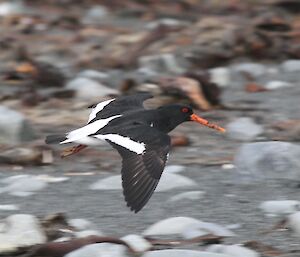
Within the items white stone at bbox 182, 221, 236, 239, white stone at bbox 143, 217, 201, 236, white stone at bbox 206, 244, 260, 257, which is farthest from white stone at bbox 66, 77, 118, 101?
white stone at bbox 206, 244, 260, 257

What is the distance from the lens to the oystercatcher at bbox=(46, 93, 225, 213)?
467 cm

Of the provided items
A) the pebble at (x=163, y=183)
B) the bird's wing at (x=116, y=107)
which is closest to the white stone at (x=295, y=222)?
the pebble at (x=163, y=183)

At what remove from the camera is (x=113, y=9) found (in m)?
12.3

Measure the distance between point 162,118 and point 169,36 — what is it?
462 cm

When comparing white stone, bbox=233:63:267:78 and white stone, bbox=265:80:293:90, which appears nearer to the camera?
white stone, bbox=265:80:293:90

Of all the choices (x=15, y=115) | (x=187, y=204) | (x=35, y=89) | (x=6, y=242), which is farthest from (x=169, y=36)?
(x=6, y=242)

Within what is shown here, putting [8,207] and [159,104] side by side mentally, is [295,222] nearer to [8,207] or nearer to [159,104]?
[8,207]

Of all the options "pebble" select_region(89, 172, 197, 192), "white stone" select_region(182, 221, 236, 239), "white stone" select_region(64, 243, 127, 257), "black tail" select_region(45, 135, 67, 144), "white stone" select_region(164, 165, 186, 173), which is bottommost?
"white stone" select_region(64, 243, 127, 257)

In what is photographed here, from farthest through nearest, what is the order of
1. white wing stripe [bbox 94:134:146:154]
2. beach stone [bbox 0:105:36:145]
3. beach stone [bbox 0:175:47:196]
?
beach stone [bbox 0:105:36:145] < beach stone [bbox 0:175:47:196] < white wing stripe [bbox 94:134:146:154]

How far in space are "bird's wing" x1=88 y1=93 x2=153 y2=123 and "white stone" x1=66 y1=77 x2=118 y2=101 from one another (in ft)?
5.15

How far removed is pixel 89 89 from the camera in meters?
7.78

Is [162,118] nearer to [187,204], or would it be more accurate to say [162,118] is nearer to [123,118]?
[123,118]

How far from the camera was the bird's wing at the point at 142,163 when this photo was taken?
456 cm

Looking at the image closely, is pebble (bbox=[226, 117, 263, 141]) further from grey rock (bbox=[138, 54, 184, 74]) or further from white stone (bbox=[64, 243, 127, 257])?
white stone (bbox=[64, 243, 127, 257])
